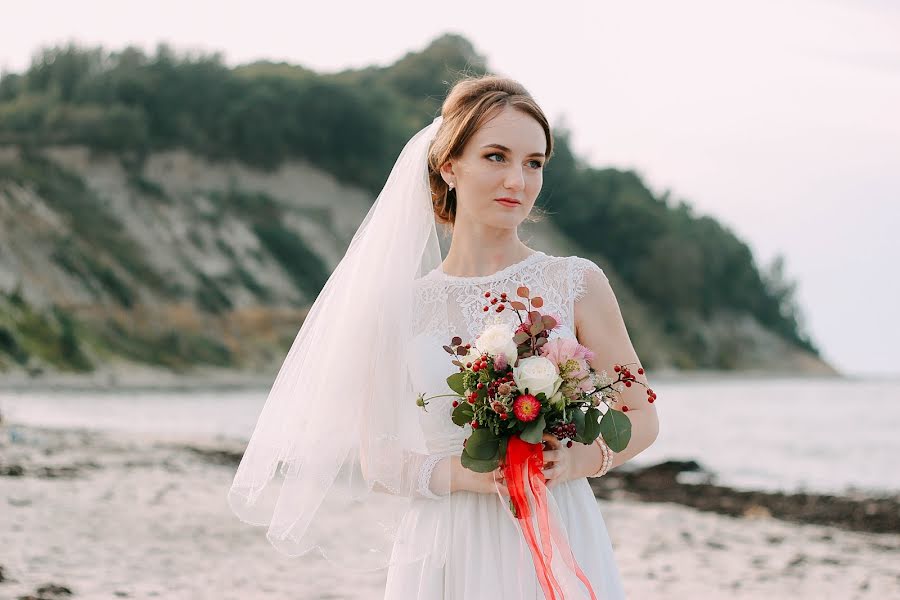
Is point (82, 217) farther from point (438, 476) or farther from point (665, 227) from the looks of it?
point (665, 227)

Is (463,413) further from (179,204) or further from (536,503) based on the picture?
(179,204)

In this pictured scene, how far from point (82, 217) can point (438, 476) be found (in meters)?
39.1

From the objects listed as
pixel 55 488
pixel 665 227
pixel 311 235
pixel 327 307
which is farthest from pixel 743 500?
pixel 665 227

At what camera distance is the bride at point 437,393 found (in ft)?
10.7

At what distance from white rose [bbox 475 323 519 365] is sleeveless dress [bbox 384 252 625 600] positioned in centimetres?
23

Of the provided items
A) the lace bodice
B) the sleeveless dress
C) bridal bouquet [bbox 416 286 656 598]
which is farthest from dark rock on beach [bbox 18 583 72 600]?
bridal bouquet [bbox 416 286 656 598]

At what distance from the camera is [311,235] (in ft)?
154

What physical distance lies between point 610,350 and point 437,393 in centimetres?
53

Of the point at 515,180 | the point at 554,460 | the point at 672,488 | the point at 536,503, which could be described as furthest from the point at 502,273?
the point at 672,488

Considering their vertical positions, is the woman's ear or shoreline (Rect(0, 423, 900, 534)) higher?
the woman's ear

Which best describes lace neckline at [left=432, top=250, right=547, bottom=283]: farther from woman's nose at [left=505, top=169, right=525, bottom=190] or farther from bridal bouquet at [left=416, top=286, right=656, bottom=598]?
bridal bouquet at [left=416, top=286, right=656, bottom=598]

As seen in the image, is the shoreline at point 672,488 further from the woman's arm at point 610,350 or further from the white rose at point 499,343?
the white rose at point 499,343

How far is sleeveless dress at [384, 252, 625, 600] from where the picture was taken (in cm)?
323

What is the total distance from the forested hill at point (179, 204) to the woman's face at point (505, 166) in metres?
29.0
